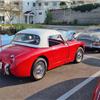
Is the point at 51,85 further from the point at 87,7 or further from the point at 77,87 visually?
the point at 87,7

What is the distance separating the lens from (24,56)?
7.32 m

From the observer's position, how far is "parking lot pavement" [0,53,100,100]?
6414 mm

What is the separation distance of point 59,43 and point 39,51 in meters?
1.27

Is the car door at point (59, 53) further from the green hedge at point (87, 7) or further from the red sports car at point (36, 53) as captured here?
the green hedge at point (87, 7)

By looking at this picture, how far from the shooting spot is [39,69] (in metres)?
7.68

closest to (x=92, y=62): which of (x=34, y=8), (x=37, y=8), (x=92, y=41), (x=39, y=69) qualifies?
(x=92, y=41)

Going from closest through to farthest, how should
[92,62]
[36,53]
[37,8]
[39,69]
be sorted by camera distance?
[36,53] < [39,69] < [92,62] < [37,8]

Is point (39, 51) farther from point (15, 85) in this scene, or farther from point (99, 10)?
point (99, 10)

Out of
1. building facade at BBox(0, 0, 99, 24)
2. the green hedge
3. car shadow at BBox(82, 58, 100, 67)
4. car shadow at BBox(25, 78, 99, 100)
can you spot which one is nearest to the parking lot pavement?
car shadow at BBox(25, 78, 99, 100)

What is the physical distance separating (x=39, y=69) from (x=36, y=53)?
0.48 meters

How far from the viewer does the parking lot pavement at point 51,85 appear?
641cm

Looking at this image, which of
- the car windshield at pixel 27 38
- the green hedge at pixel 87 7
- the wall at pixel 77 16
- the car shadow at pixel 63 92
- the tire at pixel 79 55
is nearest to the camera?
the car shadow at pixel 63 92

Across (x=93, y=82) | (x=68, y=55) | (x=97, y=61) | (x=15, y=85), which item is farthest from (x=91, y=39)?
(x=15, y=85)

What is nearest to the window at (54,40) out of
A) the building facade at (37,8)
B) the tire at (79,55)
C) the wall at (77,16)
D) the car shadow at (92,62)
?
the tire at (79,55)
